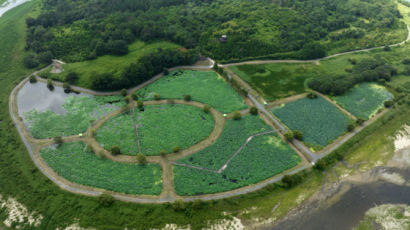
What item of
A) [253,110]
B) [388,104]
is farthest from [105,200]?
[388,104]

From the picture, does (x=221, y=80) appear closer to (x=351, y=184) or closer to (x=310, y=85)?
(x=310, y=85)

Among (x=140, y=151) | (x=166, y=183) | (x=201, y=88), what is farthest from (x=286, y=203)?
(x=201, y=88)

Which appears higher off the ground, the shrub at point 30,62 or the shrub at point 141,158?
the shrub at point 30,62

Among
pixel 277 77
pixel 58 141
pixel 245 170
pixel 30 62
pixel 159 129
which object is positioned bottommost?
pixel 245 170

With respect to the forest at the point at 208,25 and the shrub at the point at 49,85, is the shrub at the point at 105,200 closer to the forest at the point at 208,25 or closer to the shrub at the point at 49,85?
the shrub at the point at 49,85

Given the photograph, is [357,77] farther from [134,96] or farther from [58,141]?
[58,141]

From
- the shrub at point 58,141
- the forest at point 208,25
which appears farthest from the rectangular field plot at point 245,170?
the forest at point 208,25

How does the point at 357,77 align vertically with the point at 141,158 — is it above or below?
below
